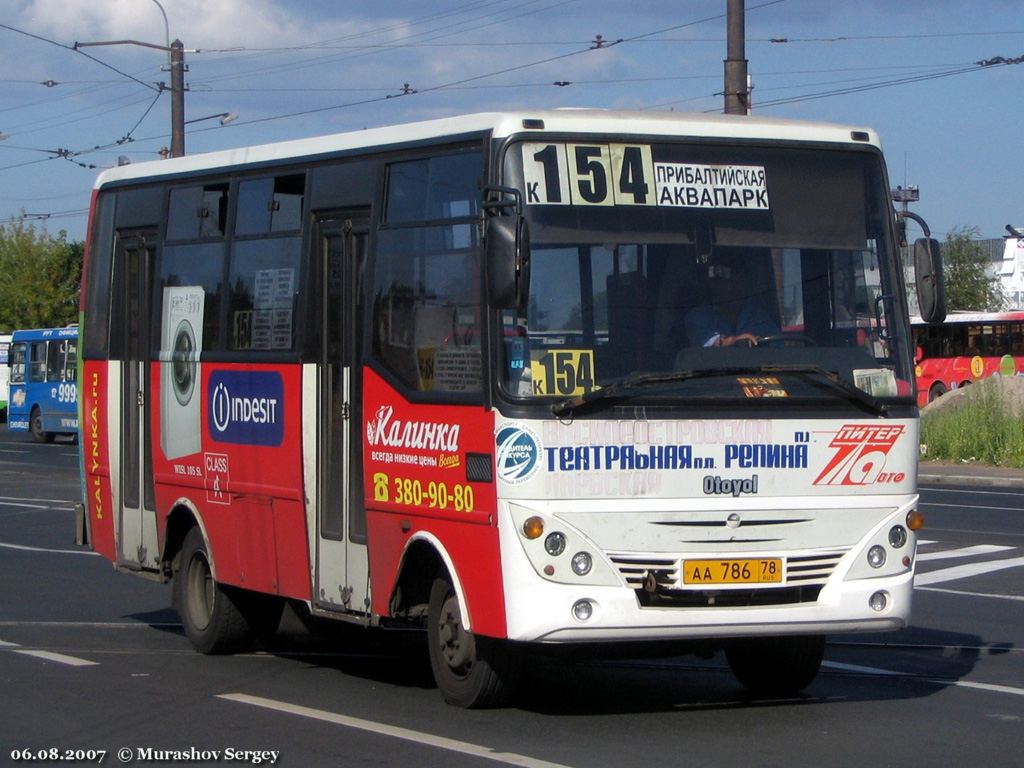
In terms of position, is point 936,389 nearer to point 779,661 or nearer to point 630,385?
point 779,661

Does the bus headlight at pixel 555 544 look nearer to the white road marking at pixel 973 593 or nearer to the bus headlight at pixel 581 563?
the bus headlight at pixel 581 563

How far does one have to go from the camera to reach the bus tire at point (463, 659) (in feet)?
27.9

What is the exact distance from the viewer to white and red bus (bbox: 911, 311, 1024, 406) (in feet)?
178

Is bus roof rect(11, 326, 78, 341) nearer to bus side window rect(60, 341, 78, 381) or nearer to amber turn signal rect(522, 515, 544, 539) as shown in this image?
bus side window rect(60, 341, 78, 381)

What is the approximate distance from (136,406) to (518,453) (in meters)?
4.74

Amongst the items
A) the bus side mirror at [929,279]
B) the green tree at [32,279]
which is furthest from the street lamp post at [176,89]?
the green tree at [32,279]

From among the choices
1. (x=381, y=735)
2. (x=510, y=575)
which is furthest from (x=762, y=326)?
(x=381, y=735)

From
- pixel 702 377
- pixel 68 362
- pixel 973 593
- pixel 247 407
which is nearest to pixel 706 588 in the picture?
pixel 702 377

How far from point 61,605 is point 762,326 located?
23.8 ft

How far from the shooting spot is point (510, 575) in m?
7.97

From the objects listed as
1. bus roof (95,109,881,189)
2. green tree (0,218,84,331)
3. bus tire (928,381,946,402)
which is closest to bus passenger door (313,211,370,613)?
bus roof (95,109,881,189)

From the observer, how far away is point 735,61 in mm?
19938

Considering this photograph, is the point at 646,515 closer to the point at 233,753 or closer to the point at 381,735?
the point at 381,735

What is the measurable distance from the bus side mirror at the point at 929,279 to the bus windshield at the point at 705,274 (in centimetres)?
12
